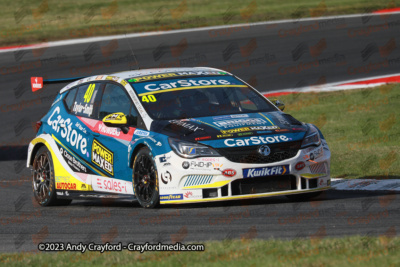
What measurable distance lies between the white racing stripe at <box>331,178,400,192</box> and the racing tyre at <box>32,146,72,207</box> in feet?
10.9

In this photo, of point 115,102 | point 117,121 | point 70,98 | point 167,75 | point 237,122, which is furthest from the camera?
point 70,98

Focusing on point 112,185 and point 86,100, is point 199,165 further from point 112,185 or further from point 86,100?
point 86,100

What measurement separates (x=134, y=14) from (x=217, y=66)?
9.58m

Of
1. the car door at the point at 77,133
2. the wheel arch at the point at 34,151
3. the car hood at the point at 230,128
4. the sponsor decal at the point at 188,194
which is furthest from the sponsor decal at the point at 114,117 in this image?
the wheel arch at the point at 34,151

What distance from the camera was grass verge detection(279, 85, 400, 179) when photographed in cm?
1070

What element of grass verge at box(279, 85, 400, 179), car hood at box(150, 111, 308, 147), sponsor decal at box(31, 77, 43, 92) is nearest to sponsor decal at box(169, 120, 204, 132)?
car hood at box(150, 111, 308, 147)

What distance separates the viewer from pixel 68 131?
9516 millimetres

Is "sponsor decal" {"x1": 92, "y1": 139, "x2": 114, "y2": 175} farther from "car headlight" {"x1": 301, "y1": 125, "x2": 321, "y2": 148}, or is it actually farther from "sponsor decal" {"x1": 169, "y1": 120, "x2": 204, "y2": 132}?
"car headlight" {"x1": 301, "y1": 125, "x2": 321, "y2": 148}

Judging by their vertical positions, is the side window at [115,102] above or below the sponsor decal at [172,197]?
above

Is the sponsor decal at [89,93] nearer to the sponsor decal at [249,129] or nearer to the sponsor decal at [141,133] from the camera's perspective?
the sponsor decal at [141,133]

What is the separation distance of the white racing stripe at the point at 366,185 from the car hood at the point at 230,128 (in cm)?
126

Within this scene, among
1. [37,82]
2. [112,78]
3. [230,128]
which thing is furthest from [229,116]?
[37,82]

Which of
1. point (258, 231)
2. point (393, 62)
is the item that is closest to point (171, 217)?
point (258, 231)

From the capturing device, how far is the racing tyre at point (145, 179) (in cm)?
805
